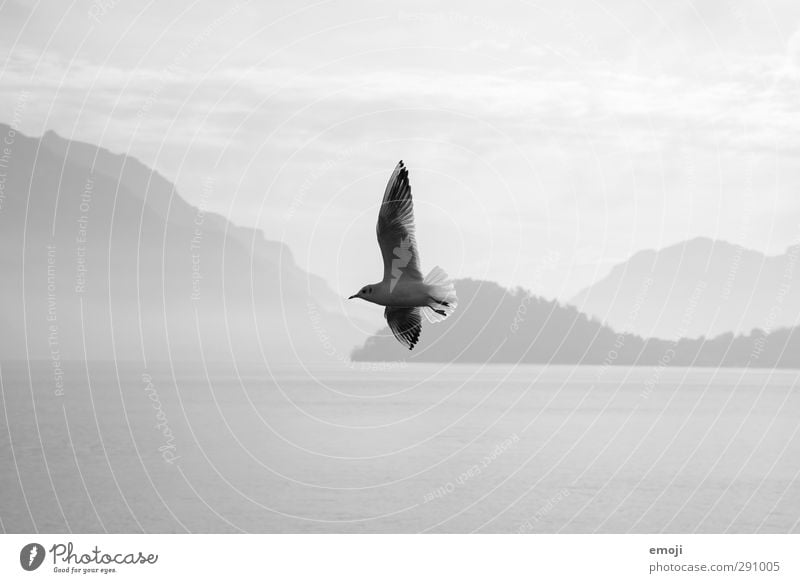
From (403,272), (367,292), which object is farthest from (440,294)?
(367,292)

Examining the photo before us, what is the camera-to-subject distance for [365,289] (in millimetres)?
15820

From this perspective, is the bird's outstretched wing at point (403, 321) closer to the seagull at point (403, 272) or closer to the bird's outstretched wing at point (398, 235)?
the seagull at point (403, 272)

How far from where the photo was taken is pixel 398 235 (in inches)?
639

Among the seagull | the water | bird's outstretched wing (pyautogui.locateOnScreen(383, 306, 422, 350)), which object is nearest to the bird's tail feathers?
the seagull

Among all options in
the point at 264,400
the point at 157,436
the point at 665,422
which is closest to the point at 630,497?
the point at 157,436

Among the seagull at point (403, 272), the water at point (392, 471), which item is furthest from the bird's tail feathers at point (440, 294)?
the water at point (392, 471)

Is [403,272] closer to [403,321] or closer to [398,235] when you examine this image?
[398,235]

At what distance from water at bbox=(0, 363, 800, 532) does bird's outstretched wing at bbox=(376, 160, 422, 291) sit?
115 ft

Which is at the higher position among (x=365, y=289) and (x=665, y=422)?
(x=365, y=289)

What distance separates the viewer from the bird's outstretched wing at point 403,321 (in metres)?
16.8

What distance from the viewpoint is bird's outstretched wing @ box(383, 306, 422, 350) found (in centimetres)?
1675

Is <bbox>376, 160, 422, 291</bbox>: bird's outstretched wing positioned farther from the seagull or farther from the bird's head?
the bird's head

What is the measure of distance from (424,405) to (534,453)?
251ft

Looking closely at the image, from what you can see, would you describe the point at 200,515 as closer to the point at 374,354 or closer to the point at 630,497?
the point at 630,497
